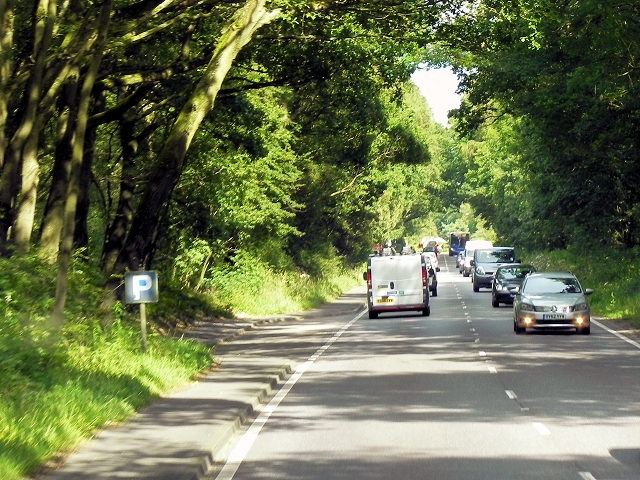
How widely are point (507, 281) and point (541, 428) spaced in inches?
1198

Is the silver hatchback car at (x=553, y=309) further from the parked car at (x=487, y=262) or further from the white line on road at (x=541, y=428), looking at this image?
the parked car at (x=487, y=262)

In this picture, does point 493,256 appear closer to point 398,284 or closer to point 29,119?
point 398,284

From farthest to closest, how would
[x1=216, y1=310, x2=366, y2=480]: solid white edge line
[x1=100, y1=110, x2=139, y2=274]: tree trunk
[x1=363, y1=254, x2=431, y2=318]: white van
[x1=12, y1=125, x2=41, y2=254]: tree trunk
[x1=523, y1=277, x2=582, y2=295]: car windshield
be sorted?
[x1=363, y1=254, x2=431, y2=318]: white van < [x1=523, y1=277, x2=582, y2=295]: car windshield < [x1=100, y1=110, x2=139, y2=274]: tree trunk < [x1=12, y1=125, x2=41, y2=254]: tree trunk < [x1=216, y1=310, x2=366, y2=480]: solid white edge line

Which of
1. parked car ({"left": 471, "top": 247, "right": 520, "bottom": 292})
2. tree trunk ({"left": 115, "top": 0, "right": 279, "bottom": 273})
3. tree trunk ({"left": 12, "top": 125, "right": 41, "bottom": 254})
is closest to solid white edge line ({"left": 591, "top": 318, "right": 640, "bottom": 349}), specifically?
tree trunk ({"left": 115, "top": 0, "right": 279, "bottom": 273})

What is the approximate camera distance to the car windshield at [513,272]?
142ft

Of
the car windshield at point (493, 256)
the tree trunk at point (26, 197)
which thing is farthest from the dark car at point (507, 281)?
the tree trunk at point (26, 197)

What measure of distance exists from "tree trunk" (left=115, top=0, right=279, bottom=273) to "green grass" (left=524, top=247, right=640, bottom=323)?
14.8m

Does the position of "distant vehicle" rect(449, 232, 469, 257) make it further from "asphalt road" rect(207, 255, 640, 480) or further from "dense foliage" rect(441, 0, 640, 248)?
"asphalt road" rect(207, 255, 640, 480)

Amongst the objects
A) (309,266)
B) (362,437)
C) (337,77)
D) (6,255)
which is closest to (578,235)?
(309,266)

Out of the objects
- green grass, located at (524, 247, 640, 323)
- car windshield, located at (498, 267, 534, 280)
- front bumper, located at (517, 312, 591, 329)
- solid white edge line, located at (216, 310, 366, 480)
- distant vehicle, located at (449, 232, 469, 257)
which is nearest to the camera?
solid white edge line, located at (216, 310, 366, 480)

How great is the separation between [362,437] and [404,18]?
1308 centimetres

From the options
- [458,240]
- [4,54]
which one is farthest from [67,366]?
[458,240]

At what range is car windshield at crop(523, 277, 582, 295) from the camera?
29.7 meters

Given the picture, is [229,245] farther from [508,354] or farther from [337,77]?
[508,354]
